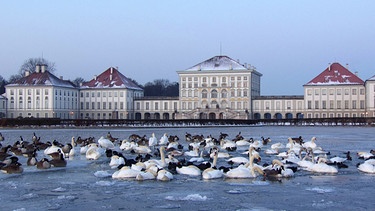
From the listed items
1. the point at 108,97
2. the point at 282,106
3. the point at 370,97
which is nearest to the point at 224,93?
the point at 282,106

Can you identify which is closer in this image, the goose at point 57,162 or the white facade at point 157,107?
the goose at point 57,162

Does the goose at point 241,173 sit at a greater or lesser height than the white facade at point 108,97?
lesser

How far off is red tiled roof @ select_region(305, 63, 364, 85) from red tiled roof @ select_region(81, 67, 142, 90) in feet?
113

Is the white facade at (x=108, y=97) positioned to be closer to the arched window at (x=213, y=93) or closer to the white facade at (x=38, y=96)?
the white facade at (x=38, y=96)

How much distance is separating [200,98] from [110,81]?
1775 cm

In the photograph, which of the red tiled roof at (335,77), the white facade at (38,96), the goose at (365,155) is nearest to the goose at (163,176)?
the goose at (365,155)

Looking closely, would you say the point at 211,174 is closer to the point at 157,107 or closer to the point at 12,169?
the point at 12,169

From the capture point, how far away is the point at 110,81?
109 meters

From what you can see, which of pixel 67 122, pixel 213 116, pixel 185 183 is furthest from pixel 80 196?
pixel 213 116

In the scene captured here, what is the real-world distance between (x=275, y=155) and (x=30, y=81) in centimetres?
8635

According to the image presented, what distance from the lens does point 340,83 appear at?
99000 mm

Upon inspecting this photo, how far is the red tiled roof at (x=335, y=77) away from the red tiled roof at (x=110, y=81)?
113 ft

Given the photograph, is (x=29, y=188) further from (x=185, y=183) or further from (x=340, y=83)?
(x=340, y=83)

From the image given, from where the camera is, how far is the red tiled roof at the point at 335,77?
99.4 metres
